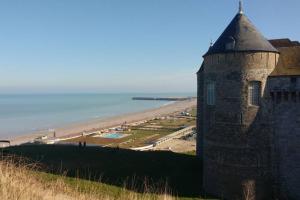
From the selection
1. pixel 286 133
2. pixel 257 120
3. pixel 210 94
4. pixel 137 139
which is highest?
pixel 210 94

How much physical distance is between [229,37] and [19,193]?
17.0 metres

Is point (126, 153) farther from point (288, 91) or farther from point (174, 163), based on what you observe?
point (288, 91)

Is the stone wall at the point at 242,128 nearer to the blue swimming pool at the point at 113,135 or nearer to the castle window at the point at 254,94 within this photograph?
the castle window at the point at 254,94

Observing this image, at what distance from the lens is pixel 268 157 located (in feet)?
70.6

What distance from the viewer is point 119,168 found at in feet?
83.9

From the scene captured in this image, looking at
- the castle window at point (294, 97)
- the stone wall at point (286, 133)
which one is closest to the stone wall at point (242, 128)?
the stone wall at point (286, 133)

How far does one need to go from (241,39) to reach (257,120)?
493 centimetres

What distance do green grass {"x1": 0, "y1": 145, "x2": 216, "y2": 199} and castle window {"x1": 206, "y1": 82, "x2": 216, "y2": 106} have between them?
18.3 feet

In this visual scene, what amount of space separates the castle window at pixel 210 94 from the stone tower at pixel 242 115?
51 centimetres

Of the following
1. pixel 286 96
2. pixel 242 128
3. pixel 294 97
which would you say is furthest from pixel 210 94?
pixel 294 97

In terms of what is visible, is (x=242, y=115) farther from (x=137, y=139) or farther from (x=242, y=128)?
(x=137, y=139)

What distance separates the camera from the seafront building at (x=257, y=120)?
69.6 feet

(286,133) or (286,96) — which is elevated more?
(286,96)

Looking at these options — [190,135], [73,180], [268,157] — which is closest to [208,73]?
[268,157]
